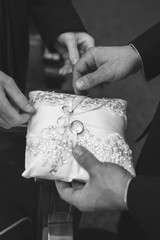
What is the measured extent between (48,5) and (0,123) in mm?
500

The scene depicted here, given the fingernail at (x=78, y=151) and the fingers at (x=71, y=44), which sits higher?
the fingers at (x=71, y=44)

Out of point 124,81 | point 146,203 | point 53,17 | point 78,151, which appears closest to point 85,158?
point 78,151

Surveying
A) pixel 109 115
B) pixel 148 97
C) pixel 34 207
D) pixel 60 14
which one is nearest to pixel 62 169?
pixel 109 115

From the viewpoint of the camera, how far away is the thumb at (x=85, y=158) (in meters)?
0.63

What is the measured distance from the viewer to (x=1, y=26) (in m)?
0.90

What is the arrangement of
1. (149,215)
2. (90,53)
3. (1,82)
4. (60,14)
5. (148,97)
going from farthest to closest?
(148,97) < (60,14) < (90,53) < (1,82) < (149,215)

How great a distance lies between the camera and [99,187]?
605mm

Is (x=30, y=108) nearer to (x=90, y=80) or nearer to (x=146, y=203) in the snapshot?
(x=90, y=80)

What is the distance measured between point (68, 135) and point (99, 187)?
13 cm

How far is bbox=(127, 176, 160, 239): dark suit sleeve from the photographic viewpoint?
0.56 metres

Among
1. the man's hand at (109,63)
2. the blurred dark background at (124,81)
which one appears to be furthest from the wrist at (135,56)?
the blurred dark background at (124,81)

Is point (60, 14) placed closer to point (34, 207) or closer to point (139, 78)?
point (34, 207)

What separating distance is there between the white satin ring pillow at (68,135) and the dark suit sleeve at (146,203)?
0.31ft

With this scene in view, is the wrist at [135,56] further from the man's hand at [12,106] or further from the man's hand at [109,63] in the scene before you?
the man's hand at [12,106]
